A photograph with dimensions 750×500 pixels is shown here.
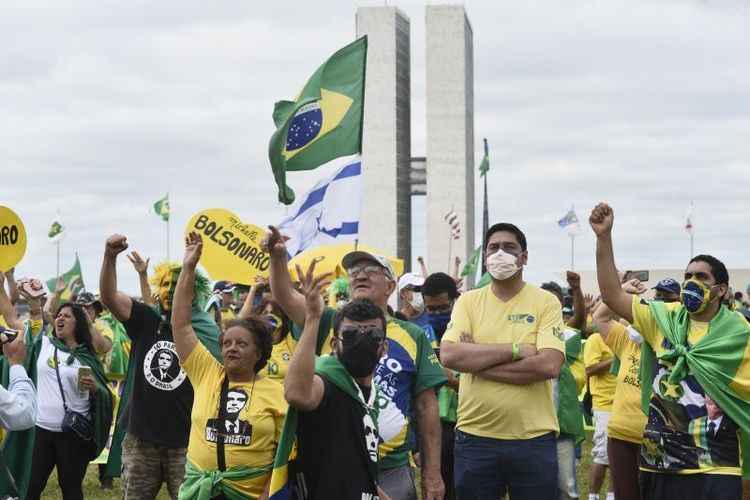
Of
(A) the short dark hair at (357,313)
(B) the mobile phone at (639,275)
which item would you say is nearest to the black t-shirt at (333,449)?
(A) the short dark hair at (357,313)

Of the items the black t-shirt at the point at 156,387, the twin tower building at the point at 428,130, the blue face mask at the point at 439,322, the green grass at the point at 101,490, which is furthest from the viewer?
the twin tower building at the point at 428,130

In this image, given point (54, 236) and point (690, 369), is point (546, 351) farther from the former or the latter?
point (54, 236)

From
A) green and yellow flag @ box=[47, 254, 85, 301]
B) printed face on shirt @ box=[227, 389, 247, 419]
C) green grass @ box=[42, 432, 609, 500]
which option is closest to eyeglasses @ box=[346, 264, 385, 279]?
printed face on shirt @ box=[227, 389, 247, 419]

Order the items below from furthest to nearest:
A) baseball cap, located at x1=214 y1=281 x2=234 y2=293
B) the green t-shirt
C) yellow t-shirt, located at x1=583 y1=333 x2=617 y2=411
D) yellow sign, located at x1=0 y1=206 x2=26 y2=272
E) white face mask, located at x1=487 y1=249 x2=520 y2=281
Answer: baseball cap, located at x1=214 y1=281 x2=234 y2=293
yellow t-shirt, located at x1=583 y1=333 x2=617 y2=411
yellow sign, located at x1=0 y1=206 x2=26 y2=272
white face mask, located at x1=487 y1=249 x2=520 y2=281
the green t-shirt

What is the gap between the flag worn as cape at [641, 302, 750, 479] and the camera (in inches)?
254

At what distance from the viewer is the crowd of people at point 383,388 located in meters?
4.96

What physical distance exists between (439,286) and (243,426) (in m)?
3.43

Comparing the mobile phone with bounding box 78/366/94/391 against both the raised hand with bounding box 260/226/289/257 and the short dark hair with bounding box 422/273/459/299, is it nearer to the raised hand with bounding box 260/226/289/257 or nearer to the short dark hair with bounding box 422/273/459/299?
the short dark hair with bounding box 422/273/459/299

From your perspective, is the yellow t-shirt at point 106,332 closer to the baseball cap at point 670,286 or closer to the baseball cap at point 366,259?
the baseball cap at point 670,286

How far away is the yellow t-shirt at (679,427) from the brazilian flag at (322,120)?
8.75 feet

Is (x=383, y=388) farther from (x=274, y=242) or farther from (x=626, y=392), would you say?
(x=626, y=392)

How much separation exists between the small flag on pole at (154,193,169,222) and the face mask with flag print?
110ft

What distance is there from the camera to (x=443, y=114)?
7262 centimetres

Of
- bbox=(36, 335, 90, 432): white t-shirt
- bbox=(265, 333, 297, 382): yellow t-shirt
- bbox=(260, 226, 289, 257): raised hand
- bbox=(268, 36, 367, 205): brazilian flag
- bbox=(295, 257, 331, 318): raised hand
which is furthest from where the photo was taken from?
bbox=(36, 335, 90, 432): white t-shirt
